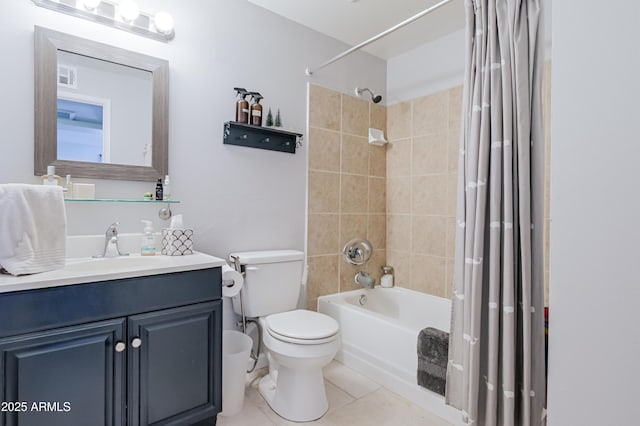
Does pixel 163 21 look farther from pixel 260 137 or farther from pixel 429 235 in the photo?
pixel 429 235

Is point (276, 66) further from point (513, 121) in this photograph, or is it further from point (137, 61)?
point (513, 121)

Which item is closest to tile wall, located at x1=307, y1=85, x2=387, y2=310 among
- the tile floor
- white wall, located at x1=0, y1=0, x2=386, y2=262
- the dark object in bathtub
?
white wall, located at x1=0, y1=0, x2=386, y2=262

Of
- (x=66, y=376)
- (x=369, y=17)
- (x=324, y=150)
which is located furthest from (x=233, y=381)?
(x=369, y=17)

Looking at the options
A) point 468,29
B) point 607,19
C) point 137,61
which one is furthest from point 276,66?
point 607,19

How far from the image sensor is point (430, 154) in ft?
8.98

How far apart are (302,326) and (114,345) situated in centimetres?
88

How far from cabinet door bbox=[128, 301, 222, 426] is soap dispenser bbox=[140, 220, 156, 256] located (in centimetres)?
45

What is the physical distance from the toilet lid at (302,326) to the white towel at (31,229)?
102 centimetres

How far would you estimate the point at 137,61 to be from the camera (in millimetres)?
1824

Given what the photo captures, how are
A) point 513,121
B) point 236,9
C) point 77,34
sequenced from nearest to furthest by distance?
point 513,121, point 77,34, point 236,9

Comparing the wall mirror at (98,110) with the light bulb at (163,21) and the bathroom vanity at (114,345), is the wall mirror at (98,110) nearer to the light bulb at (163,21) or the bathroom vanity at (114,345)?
the light bulb at (163,21)

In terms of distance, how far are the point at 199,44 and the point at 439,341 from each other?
7.17ft

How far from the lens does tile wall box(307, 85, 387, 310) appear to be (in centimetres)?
258

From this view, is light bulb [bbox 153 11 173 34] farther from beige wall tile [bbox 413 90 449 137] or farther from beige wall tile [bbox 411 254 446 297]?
beige wall tile [bbox 411 254 446 297]
